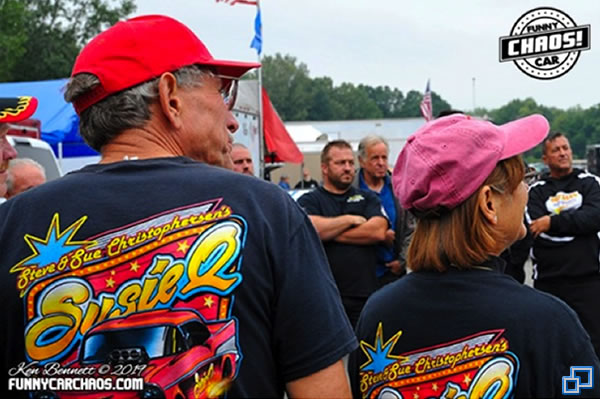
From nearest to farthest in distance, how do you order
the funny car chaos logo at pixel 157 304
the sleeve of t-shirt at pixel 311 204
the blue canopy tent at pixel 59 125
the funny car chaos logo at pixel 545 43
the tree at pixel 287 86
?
the funny car chaos logo at pixel 157 304 → the funny car chaos logo at pixel 545 43 → the sleeve of t-shirt at pixel 311 204 → the blue canopy tent at pixel 59 125 → the tree at pixel 287 86

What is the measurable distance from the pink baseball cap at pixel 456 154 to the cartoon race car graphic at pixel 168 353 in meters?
0.71

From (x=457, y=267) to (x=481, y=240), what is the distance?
95 millimetres

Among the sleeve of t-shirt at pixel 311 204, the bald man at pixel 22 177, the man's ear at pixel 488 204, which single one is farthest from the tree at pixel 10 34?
the man's ear at pixel 488 204

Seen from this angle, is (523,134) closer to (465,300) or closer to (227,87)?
(465,300)

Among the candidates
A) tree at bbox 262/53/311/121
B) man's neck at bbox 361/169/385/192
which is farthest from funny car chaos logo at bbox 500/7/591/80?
tree at bbox 262/53/311/121

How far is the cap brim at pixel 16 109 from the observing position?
13.5 ft

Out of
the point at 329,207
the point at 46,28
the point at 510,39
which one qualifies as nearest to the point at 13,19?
the point at 46,28

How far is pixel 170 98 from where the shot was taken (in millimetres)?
1587

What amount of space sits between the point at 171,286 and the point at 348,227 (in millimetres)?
3977

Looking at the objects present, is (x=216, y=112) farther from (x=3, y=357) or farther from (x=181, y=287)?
(x=3, y=357)

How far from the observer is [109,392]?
1420 millimetres

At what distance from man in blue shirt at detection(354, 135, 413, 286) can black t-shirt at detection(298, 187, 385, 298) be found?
0.53ft

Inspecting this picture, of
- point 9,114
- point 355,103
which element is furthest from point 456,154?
point 355,103

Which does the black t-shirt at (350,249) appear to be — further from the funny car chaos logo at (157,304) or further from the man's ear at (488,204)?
the funny car chaos logo at (157,304)
